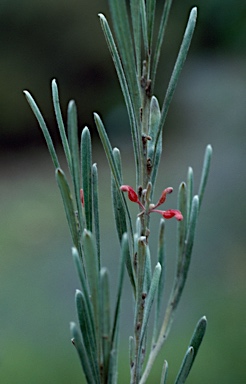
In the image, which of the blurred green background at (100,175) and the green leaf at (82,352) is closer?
the green leaf at (82,352)

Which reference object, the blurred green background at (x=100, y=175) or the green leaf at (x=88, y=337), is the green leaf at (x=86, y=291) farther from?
the blurred green background at (x=100, y=175)

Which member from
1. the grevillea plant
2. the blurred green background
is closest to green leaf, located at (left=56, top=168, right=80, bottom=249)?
the grevillea plant

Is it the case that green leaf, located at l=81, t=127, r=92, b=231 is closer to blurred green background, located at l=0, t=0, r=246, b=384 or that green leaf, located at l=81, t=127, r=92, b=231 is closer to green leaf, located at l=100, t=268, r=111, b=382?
green leaf, located at l=100, t=268, r=111, b=382

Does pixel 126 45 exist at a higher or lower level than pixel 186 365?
higher

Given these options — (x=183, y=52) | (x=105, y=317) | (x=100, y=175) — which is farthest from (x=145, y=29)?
(x=100, y=175)

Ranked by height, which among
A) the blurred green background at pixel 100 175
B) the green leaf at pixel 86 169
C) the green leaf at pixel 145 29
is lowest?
the blurred green background at pixel 100 175

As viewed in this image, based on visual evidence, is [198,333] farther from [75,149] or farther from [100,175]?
[100,175]

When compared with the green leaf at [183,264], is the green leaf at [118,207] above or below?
above

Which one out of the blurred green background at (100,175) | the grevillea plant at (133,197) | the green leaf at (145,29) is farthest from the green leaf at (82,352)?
the blurred green background at (100,175)
